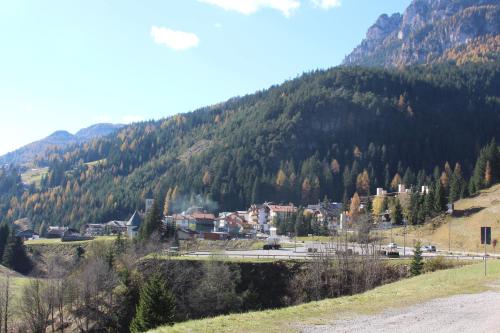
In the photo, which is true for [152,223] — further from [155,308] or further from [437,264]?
[155,308]

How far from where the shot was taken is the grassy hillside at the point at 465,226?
68562 millimetres

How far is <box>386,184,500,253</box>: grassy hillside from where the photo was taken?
68.6 m

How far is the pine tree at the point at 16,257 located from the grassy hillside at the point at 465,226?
214ft

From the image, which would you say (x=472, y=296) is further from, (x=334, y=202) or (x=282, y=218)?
(x=334, y=202)

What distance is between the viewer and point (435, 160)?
622 feet

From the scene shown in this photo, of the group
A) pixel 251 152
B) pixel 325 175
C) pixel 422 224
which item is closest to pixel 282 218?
pixel 422 224

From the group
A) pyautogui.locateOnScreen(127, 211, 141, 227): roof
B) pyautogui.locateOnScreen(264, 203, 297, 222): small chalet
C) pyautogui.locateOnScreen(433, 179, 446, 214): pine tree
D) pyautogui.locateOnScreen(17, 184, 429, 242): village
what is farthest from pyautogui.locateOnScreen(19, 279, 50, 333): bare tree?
pyautogui.locateOnScreen(264, 203, 297, 222): small chalet

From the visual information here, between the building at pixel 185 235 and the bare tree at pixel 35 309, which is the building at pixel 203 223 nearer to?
the building at pixel 185 235

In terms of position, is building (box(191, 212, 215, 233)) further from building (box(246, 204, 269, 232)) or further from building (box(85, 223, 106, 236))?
building (box(85, 223, 106, 236))

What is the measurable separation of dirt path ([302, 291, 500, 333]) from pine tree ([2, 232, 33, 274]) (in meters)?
83.9

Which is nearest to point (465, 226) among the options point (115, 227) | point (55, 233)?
point (115, 227)

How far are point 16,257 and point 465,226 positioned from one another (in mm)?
76702

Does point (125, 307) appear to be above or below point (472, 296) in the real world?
below

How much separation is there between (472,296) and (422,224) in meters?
67.3
